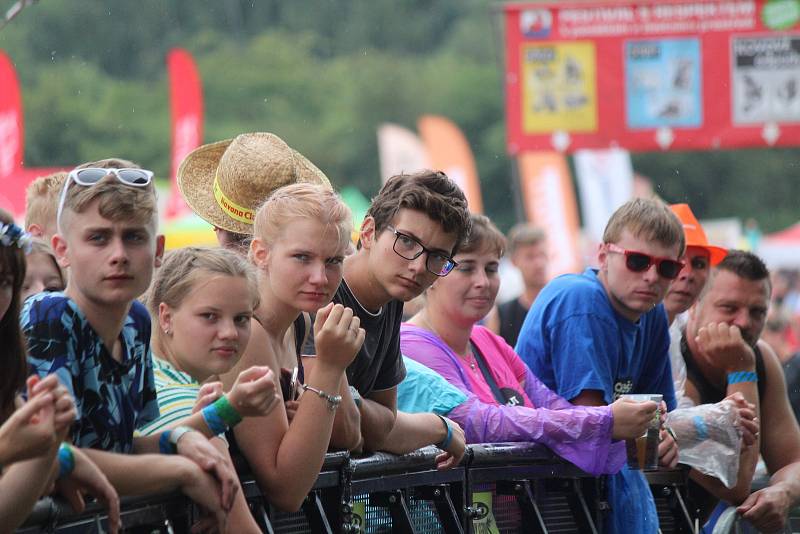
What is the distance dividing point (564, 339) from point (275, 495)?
2027 mm

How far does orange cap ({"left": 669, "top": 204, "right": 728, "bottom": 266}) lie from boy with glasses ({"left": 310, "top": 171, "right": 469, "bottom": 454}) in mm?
2493

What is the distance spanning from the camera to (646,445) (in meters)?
5.05

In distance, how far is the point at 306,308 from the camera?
3.97 metres

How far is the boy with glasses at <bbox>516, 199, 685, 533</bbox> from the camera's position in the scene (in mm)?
5324

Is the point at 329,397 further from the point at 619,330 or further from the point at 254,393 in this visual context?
the point at 619,330

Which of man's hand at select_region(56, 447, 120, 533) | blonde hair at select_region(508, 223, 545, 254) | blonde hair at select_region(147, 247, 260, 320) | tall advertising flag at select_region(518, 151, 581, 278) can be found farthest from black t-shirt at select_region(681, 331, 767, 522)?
tall advertising flag at select_region(518, 151, 581, 278)

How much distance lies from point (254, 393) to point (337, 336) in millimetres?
414

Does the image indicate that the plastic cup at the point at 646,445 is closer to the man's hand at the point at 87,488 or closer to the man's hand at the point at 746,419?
the man's hand at the point at 746,419

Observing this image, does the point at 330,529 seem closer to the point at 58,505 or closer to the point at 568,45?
the point at 58,505

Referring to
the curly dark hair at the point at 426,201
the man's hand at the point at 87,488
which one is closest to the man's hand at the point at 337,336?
the curly dark hair at the point at 426,201

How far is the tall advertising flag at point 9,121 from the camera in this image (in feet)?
54.1

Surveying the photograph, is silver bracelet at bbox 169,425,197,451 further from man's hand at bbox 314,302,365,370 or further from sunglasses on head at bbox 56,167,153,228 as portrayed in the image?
sunglasses on head at bbox 56,167,153,228

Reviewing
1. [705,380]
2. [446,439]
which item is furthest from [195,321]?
[705,380]

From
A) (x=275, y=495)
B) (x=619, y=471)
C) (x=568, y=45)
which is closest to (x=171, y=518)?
(x=275, y=495)
